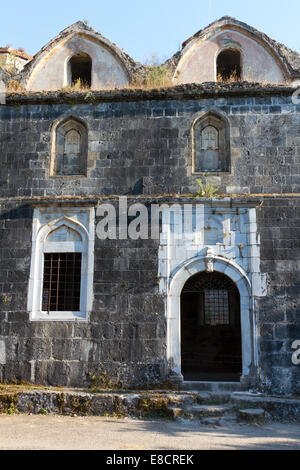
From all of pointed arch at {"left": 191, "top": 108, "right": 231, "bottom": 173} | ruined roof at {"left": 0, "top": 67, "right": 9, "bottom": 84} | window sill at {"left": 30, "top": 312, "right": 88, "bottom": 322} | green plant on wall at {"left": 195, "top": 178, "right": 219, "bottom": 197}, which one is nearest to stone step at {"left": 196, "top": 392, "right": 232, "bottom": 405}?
window sill at {"left": 30, "top": 312, "right": 88, "bottom": 322}

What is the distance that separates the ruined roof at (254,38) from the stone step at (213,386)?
25.4ft

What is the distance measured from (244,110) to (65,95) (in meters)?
4.41

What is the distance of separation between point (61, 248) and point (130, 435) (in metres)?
4.64

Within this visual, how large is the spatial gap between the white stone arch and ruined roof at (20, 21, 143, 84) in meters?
5.52

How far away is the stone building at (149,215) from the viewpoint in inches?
374

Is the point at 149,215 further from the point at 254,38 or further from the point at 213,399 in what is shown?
the point at 254,38

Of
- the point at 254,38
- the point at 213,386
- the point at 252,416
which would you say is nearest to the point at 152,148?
the point at 254,38

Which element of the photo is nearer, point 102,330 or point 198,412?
point 198,412

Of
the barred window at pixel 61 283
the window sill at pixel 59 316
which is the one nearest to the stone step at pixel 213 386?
the window sill at pixel 59 316

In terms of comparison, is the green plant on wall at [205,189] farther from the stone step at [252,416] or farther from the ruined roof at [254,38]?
the stone step at [252,416]

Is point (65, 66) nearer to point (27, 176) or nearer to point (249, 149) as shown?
point (27, 176)

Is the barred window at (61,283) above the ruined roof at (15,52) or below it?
below

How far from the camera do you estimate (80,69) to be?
12664mm
